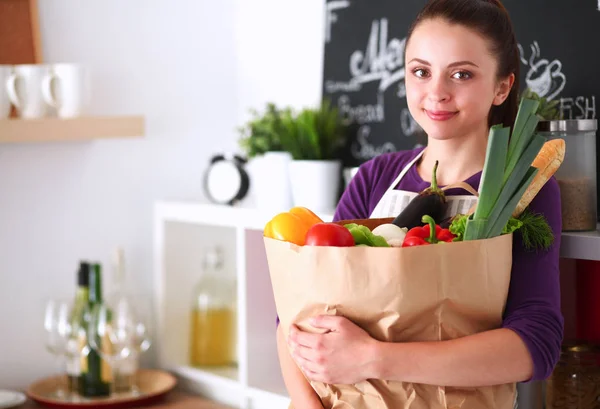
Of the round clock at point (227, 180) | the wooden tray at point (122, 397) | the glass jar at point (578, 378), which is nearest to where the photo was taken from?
the glass jar at point (578, 378)

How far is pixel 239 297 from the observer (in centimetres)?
215

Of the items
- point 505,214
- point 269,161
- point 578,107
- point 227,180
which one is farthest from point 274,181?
point 505,214

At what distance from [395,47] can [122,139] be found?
81 cm

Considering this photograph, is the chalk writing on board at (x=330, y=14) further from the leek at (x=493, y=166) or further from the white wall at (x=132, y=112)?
the leek at (x=493, y=166)

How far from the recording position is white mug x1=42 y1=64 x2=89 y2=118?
213cm

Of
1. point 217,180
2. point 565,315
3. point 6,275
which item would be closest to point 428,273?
point 565,315

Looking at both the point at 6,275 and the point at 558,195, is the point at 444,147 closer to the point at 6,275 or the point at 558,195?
the point at 558,195

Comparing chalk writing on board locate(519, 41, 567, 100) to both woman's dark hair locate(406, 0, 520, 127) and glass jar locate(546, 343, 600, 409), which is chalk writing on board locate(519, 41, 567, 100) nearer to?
woman's dark hair locate(406, 0, 520, 127)

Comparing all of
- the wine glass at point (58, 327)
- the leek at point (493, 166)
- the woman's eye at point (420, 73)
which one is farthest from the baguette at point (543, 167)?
the wine glass at point (58, 327)

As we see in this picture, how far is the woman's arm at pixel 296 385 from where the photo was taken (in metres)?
1.39

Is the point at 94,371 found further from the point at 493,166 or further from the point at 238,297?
the point at 493,166

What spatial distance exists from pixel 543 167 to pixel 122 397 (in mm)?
1286

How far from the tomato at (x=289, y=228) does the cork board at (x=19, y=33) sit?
119 cm

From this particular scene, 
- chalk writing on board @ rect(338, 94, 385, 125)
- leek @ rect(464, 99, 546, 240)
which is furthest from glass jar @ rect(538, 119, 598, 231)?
chalk writing on board @ rect(338, 94, 385, 125)
